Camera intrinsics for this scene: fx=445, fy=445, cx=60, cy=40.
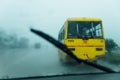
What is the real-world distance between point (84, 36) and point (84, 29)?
34cm

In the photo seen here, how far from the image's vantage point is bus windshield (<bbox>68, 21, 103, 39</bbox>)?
21609 millimetres

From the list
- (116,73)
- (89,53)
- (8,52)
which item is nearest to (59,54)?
(89,53)

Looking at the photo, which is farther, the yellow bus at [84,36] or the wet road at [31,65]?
the yellow bus at [84,36]

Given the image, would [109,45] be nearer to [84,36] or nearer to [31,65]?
[84,36]

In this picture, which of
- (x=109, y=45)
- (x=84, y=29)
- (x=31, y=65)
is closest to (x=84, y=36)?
(x=84, y=29)

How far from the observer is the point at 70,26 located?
21.7m

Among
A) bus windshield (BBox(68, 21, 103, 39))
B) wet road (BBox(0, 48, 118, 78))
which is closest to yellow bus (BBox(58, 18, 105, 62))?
bus windshield (BBox(68, 21, 103, 39))

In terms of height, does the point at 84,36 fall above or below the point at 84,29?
below

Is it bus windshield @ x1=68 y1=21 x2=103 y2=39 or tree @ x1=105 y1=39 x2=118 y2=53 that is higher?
bus windshield @ x1=68 y1=21 x2=103 y2=39

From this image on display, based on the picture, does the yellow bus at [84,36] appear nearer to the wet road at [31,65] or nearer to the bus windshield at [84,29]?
the bus windshield at [84,29]

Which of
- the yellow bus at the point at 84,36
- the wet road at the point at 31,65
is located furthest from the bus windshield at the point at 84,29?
the wet road at the point at 31,65

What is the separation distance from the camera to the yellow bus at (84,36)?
2164 centimetres

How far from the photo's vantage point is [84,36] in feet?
71.4

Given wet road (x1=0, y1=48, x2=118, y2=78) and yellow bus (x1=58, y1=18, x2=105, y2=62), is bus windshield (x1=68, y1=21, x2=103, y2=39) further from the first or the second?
wet road (x1=0, y1=48, x2=118, y2=78)
